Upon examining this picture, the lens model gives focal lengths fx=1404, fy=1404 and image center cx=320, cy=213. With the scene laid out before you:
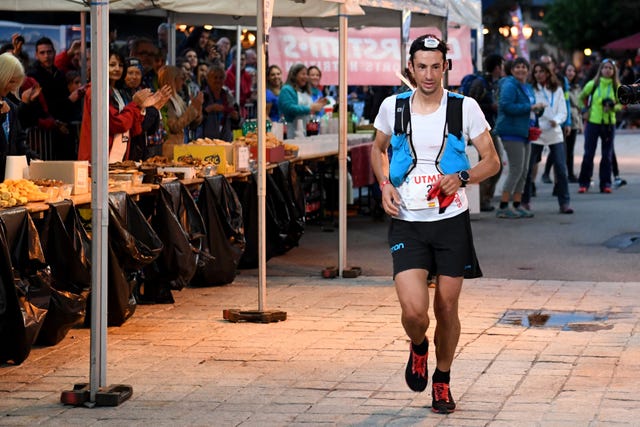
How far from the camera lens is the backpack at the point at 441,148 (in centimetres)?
707

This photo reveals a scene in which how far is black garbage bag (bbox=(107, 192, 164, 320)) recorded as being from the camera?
9.84 metres

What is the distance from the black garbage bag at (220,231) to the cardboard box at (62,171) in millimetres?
1920

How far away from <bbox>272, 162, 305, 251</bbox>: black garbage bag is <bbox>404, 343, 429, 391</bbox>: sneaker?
6.76 metres

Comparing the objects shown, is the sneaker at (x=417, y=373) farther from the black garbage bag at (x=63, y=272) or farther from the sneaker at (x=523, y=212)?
the sneaker at (x=523, y=212)

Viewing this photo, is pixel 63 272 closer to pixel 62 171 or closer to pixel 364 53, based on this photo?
pixel 62 171

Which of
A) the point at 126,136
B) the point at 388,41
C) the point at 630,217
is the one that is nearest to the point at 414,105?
the point at 126,136

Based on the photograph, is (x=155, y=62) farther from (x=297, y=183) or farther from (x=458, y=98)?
(x=458, y=98)

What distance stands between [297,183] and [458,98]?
299 inches

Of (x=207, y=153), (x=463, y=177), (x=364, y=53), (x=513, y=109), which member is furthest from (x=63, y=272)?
(x=364, y=53)

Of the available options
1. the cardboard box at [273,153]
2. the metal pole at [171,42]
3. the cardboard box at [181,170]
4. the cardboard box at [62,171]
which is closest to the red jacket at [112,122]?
the cardboard box at [181,170]

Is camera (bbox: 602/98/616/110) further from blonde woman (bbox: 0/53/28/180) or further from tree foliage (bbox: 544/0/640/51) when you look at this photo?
tree foliage (bbox: 544/0/640/51)

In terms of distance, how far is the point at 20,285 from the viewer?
8.53 metres

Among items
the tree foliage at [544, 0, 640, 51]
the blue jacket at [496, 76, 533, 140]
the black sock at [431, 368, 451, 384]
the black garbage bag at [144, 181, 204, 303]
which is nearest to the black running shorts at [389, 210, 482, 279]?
the black sock at [431, 368, 451, 384]

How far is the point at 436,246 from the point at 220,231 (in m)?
5.17
